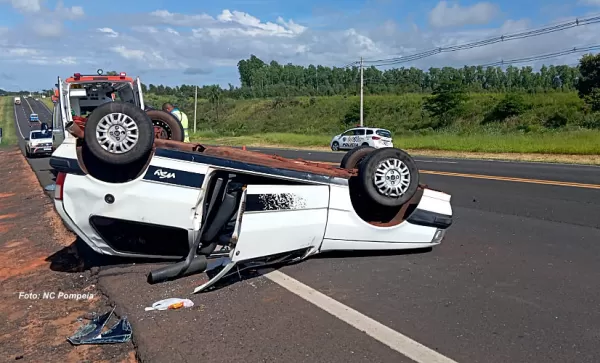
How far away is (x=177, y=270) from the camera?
5.35 meters

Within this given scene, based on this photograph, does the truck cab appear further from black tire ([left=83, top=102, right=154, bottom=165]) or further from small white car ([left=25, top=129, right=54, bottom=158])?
small white car ([left=25, top=129, right=54, bottom=158])

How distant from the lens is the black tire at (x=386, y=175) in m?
5.54

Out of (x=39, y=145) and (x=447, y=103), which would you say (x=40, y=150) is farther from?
(x=447, y=103)

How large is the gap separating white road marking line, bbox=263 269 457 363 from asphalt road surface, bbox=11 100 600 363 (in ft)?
0.07

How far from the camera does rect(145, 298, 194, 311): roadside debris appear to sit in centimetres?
468

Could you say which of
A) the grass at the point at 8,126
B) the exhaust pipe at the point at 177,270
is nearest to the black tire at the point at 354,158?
the exhaust pipe at the point at 177,270

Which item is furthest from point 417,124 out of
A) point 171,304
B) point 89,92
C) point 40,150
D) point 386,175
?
point 171,304

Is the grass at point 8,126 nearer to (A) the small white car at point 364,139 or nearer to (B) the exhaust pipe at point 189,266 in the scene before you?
(A) the small white car at point 364,139

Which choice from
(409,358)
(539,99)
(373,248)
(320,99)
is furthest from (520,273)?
(320,99)

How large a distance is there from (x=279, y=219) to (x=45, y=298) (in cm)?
230

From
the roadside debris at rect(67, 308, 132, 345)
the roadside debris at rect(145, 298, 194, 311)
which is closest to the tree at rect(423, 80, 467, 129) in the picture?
the roadside debris at rect(145, 298, 194, 311)

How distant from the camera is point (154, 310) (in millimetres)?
4645

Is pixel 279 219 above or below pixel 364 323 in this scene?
above

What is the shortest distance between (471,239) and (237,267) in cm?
316
